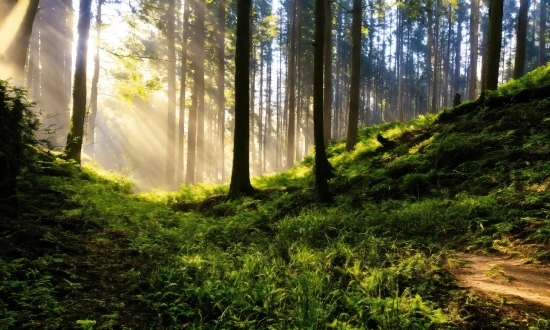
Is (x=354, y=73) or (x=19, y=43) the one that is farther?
(x=354, y=73)

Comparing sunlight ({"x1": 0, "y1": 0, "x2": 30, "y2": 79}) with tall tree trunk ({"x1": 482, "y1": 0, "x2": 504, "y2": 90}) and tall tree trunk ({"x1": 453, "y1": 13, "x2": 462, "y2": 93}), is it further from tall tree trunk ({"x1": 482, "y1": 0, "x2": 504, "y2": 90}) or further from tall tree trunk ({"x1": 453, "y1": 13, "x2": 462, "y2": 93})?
tall tree trunk ({"x1": 453, "y1": 13, "x2": 462, "y2": 93})

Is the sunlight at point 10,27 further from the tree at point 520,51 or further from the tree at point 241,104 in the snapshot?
the tree at point 520,51

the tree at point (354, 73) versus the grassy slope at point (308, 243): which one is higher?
the tree at point (354, 73)

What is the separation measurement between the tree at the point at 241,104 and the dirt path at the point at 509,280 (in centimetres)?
728

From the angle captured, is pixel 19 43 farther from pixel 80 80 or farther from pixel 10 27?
pixel 80 80

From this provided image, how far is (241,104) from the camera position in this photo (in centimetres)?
1111

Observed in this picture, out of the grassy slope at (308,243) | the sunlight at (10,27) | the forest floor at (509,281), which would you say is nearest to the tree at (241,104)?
the grassy slope at (308,243)

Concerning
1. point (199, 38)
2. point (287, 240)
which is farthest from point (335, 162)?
point (199, 38)

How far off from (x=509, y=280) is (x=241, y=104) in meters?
8.66

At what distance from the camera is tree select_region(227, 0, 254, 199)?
432 inches

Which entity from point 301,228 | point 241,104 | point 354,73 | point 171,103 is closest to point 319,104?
point 241,104

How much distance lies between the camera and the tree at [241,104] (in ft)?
36.0

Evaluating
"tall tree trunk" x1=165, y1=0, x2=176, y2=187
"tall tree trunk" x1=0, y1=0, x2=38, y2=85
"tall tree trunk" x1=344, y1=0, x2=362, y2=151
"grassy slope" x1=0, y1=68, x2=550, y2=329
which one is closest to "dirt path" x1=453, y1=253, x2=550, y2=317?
"grassy slope" x1=0, y1=68, x2=550, y2=329

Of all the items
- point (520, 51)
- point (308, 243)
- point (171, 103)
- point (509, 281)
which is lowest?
point (308, 243)
